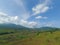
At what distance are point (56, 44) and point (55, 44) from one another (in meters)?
0.38

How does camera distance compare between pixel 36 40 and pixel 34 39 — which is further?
pixel 34 39

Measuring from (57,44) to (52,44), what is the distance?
190cm

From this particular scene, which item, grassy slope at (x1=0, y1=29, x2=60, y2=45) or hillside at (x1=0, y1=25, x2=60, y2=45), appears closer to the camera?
grassy slope at (x1=0, y1=29, x2=60, y2=45)

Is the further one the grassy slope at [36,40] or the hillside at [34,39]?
the hillside at [34,39]

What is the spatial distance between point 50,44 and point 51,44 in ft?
1.39

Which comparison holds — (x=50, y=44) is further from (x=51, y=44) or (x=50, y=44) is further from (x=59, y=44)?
(x=59, y=44)

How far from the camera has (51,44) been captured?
160ft

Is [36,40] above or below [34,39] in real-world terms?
below

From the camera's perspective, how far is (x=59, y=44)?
159ft

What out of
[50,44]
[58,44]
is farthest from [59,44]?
[50,44]

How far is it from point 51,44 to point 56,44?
1936mm

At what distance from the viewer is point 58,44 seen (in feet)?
159

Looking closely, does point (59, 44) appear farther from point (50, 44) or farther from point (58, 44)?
point (50, 44)

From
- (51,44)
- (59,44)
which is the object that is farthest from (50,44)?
(59,44)
